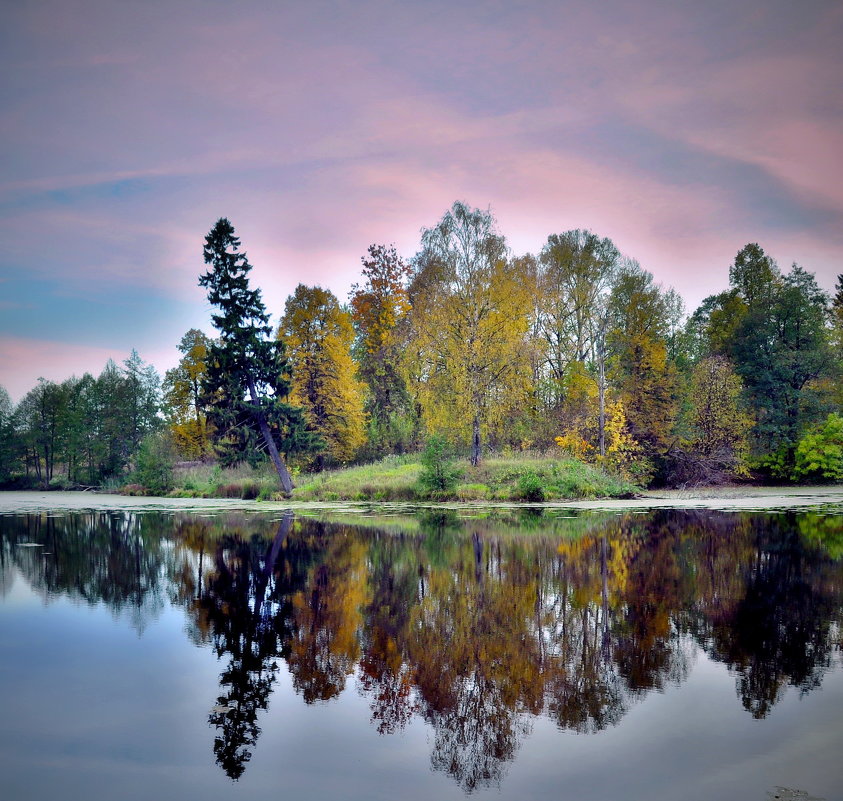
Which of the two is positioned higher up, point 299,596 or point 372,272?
A: point 372,272

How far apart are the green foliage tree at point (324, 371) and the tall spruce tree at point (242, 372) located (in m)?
3.18

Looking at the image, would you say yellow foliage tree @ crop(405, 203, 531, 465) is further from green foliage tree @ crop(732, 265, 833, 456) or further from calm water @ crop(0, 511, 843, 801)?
calm water @ crop(0, 511, 843, 801)

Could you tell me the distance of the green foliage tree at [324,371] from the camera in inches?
1718

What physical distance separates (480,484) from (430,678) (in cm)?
2511

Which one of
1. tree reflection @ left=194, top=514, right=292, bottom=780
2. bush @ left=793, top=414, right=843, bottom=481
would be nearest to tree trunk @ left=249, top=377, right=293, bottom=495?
tree reflection @ left=194, top=514, right=292, bottom=780

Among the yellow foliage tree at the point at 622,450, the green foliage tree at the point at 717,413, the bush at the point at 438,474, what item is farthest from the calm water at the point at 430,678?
the green foliage tree at the point at 717,413

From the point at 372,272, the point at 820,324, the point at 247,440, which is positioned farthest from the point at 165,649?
the point at 820,324

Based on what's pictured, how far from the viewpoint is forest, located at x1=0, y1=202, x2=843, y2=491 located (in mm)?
34375

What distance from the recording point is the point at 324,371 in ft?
143

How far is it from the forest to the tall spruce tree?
11 centimetres

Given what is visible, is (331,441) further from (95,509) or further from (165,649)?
(165,649)

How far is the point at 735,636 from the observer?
8172mm

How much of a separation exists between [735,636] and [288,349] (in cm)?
3881

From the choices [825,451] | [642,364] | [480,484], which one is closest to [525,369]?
[480,484]
